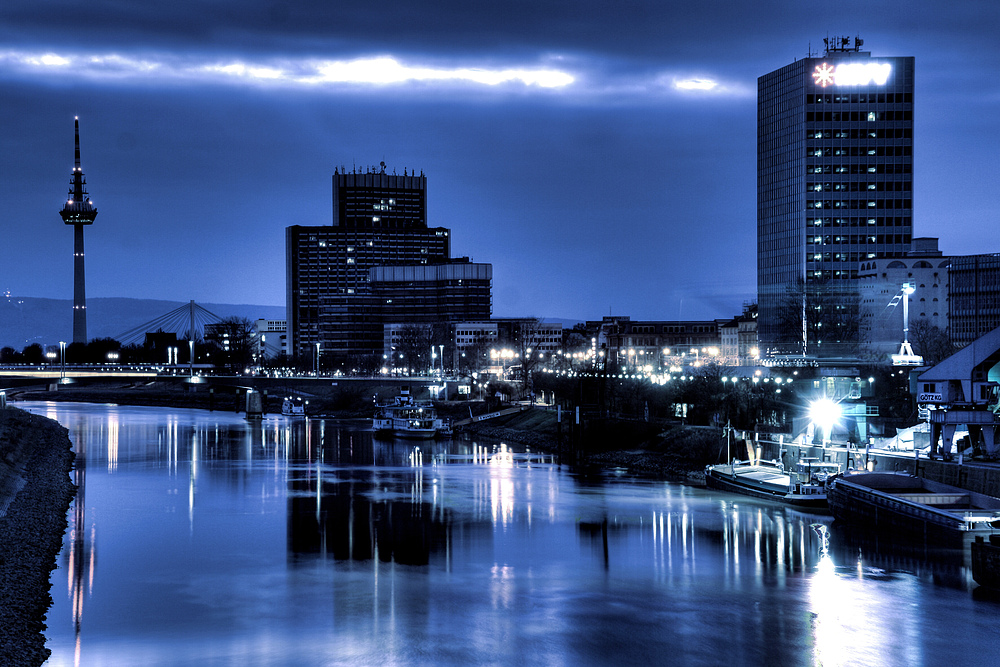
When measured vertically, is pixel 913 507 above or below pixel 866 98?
below

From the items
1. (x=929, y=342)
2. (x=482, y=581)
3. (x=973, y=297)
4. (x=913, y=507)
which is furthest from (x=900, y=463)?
(x=973, y=297)

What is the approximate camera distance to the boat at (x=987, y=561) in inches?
1324

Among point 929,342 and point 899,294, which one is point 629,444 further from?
point 899,294

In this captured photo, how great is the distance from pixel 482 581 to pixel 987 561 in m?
16.9

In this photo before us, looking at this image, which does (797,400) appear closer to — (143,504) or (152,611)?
(143,504)

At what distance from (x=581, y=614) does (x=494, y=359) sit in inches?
6489

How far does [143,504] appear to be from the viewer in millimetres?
53125

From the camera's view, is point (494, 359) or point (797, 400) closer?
point (797, 400)

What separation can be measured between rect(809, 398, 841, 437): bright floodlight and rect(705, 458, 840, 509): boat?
341 cm

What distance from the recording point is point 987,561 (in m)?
33.9

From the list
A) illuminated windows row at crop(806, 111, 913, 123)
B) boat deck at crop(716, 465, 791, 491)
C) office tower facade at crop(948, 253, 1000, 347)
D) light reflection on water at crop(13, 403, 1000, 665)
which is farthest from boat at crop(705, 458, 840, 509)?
illuminated windows row at crop(806, 111, 913, 123)

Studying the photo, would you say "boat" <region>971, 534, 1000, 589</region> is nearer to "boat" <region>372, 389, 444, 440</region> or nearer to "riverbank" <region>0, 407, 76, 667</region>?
"riverbank" <region>0, 407, 76, 667</region>

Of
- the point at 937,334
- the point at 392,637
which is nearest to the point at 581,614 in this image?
the point at 392,637

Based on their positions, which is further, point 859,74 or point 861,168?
point 861,168
